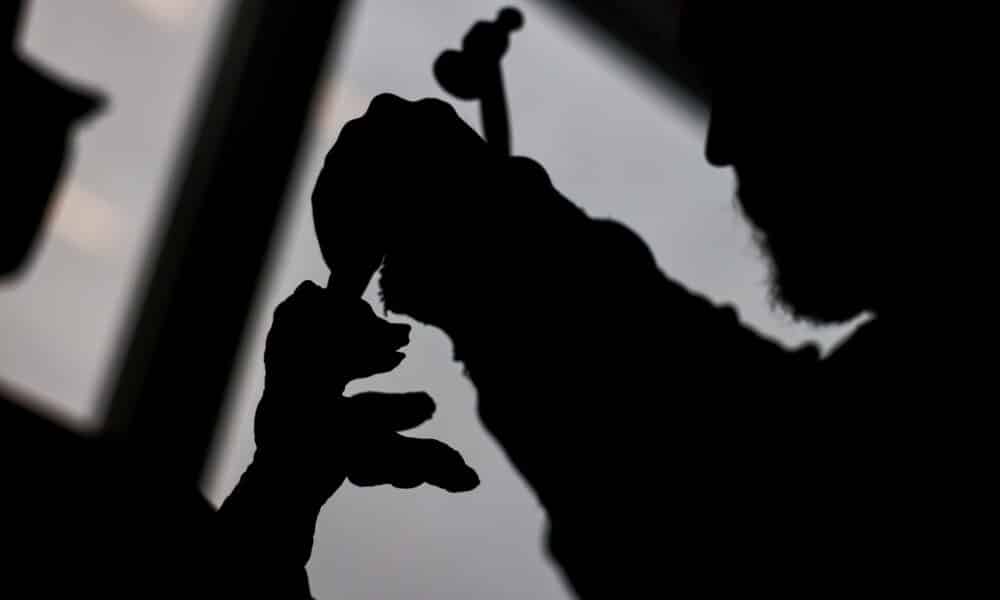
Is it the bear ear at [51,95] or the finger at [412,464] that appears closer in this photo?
the finger at [412,464]

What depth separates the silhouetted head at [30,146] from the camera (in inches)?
30.2

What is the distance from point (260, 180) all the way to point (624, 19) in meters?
0.66

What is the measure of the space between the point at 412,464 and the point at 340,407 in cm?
3

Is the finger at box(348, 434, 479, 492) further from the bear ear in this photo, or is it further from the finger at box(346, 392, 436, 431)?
the bear ear

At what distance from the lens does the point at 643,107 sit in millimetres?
960

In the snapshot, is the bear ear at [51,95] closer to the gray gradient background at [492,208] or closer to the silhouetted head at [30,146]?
the silhouetted head at [30,146]

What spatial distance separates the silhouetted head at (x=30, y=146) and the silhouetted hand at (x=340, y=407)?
38cm

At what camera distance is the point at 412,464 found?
392 mm

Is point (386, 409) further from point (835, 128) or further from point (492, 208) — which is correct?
point (835, 128)

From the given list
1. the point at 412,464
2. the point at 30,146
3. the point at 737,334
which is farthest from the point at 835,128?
the point at 30,146

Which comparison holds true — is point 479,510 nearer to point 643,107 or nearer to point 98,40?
point 643,107

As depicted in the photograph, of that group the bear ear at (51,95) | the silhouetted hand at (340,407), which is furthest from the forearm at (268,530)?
the bear ear at (51,95)

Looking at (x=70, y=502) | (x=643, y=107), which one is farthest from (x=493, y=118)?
(x=643, y=107)

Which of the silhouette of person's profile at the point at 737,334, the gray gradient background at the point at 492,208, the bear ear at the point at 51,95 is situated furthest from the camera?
the bear ear at the point at 51,95
